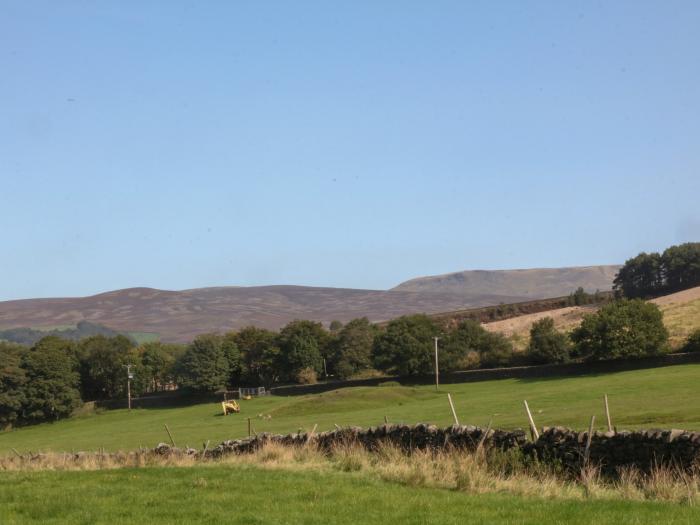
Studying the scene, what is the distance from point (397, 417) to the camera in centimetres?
5053

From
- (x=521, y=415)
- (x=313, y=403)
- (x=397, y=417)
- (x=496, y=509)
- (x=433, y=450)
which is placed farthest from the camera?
(x=313, y=403)

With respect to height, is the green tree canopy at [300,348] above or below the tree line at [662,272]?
below

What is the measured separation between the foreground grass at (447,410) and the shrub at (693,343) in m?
5.31

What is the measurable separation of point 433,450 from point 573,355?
201 feet

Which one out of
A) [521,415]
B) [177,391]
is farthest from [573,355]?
[177,391]

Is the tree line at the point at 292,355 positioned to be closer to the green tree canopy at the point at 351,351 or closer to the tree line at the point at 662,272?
the green tree canopy at the point at 351,351

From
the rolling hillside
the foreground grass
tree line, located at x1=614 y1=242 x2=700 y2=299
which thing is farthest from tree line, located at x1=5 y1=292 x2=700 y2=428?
tree line, located at x1=614 y1=242 x2=700 y2=299

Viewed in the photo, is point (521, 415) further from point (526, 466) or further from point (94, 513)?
point (94, 513)

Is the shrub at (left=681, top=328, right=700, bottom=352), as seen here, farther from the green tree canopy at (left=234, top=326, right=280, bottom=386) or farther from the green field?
the green field

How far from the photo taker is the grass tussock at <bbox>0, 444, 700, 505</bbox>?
15.7 metres

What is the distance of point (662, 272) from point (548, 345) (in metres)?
73.8

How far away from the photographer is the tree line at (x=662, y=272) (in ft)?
461

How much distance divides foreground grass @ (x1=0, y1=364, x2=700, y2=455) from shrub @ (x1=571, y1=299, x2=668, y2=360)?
4147 mm

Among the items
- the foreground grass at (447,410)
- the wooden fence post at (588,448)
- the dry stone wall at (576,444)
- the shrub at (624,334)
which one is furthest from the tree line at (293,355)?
the wooden fence post at (588,448)
